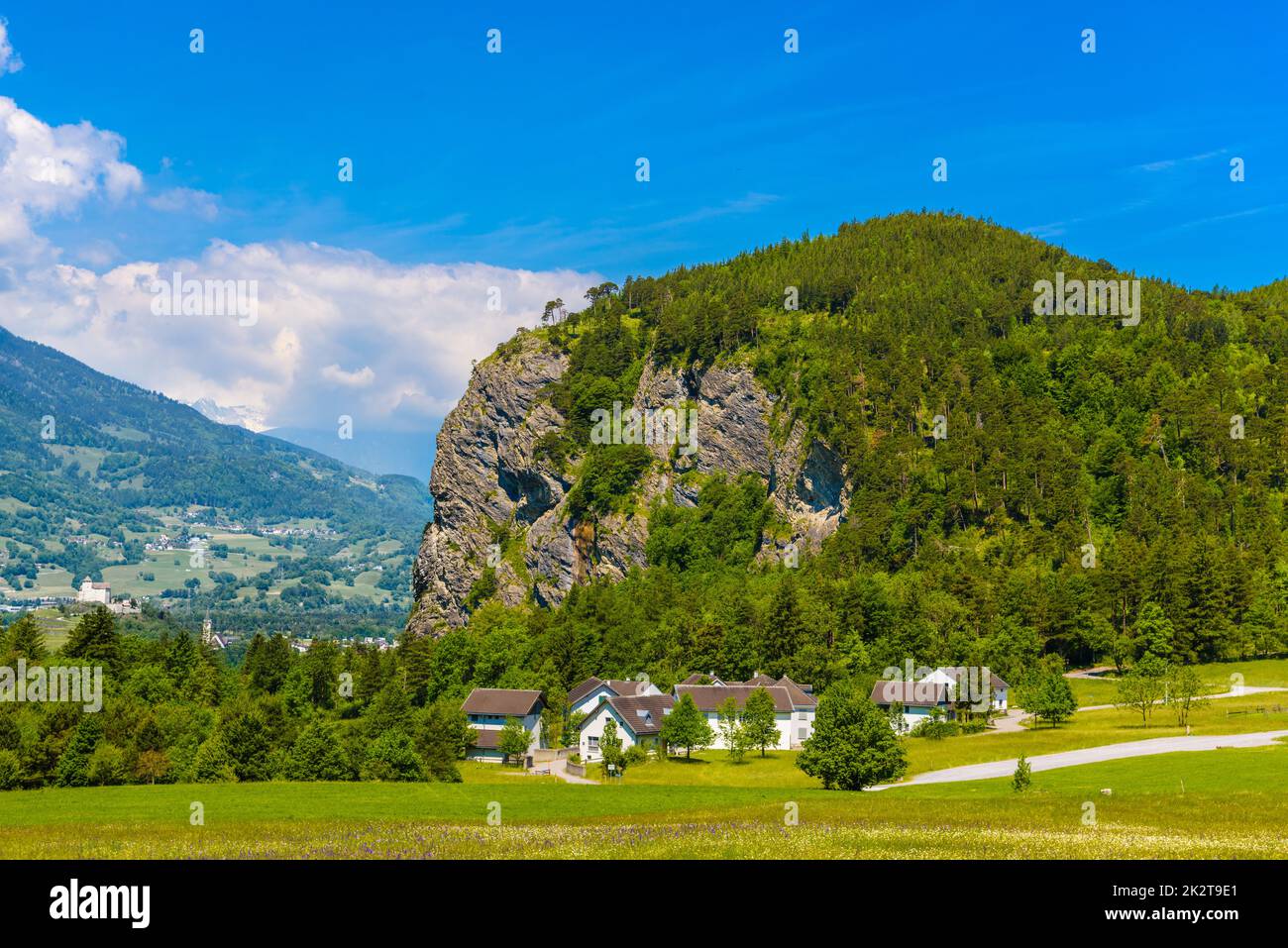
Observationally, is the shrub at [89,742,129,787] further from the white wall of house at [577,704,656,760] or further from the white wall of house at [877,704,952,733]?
the white wall of house at [877,704,952,733]

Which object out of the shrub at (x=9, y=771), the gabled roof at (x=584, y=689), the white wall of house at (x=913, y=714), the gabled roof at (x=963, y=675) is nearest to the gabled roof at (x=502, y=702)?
the gabled roof at (x=584, y=689)

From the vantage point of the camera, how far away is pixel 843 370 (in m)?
191

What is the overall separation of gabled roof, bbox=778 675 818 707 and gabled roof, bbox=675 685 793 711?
2.35 feet

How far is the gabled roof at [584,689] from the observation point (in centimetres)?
11638

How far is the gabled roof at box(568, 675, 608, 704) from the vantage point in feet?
382

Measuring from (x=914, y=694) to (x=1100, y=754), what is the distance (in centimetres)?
3254

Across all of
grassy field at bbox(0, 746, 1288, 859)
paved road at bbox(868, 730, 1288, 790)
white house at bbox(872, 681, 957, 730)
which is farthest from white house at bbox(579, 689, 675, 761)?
grassy field at bbox(0, 746, 1288, 859)

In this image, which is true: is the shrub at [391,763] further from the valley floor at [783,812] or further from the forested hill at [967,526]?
the forested hill at [967,526]

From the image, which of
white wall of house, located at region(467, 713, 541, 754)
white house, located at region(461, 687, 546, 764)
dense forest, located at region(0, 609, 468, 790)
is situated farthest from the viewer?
white wall of house, located at region(467, 713, 541, 754)

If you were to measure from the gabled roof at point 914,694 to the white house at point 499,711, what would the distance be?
36200 millimetres

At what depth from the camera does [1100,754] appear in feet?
225

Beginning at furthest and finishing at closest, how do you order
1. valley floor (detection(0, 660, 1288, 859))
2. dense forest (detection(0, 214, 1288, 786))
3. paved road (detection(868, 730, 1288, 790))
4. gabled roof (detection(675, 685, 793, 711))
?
1. gabled roof (detection(675, 685, 793, 711))
2. dense forest (detection(0, 214, 1288, 786))
3. paved road (detection(868, 730, 1288, 790))
4. valley floor (detection(0, 660, 1288, 859))

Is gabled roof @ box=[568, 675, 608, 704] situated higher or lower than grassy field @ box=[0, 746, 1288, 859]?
lower

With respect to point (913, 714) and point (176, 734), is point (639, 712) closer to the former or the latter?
point (913, 714)
